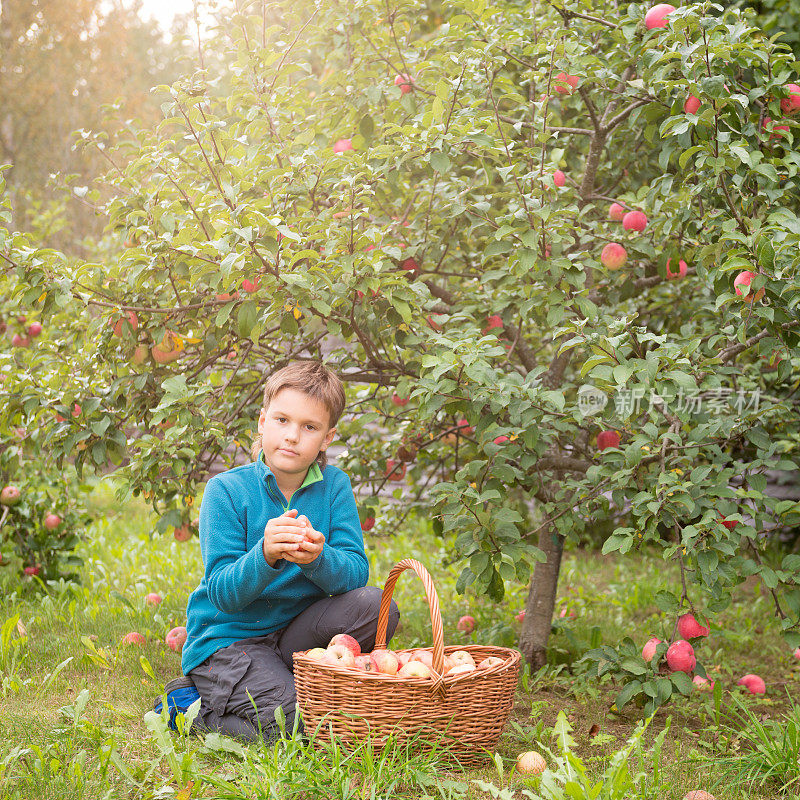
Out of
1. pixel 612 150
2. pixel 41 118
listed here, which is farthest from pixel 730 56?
pixel 41 118

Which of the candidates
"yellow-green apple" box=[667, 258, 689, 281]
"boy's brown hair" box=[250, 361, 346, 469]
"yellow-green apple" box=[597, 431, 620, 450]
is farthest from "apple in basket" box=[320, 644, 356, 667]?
"yellow-green apple" box=[667, 258, 689, 281]

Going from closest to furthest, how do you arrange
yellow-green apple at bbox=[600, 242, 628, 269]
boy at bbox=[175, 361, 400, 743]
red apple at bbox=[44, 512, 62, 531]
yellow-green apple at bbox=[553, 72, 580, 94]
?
boy at bbox=[175, 361, 400, 743] → yellow-green apple at bbox=[553, 72, 580, 94] → yellow-green apple at bbox=[600, 242, 628, 269] → red apple at bbox=[44, 512, 62, 531]

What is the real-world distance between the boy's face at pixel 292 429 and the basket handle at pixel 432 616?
0.40 m

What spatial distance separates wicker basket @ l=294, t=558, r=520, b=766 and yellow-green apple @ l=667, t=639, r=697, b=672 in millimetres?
521

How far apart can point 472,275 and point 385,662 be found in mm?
1543

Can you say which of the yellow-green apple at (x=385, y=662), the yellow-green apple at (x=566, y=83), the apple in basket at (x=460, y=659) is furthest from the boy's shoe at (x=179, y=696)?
the yellow-green apple at (x=566, y=83)

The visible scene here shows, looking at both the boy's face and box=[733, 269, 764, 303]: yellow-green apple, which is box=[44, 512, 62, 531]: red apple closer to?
the boy's face

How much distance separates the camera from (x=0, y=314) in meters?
3.68

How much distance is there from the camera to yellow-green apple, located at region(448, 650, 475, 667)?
2.02m

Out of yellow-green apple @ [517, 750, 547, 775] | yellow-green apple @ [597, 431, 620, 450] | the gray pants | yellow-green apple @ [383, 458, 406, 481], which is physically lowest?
yellow-green apple @ [517, 750, 547, 775]

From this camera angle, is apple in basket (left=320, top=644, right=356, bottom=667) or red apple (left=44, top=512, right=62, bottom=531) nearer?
apple in basket (left=320, top=644, right=356, bottom=667)

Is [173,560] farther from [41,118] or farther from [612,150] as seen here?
[41,118]

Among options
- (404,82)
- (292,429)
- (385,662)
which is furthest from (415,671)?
(404,82)

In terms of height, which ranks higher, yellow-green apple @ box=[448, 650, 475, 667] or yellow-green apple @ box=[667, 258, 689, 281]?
yellow-green apple @ box=[667, 258, 689, 281]
